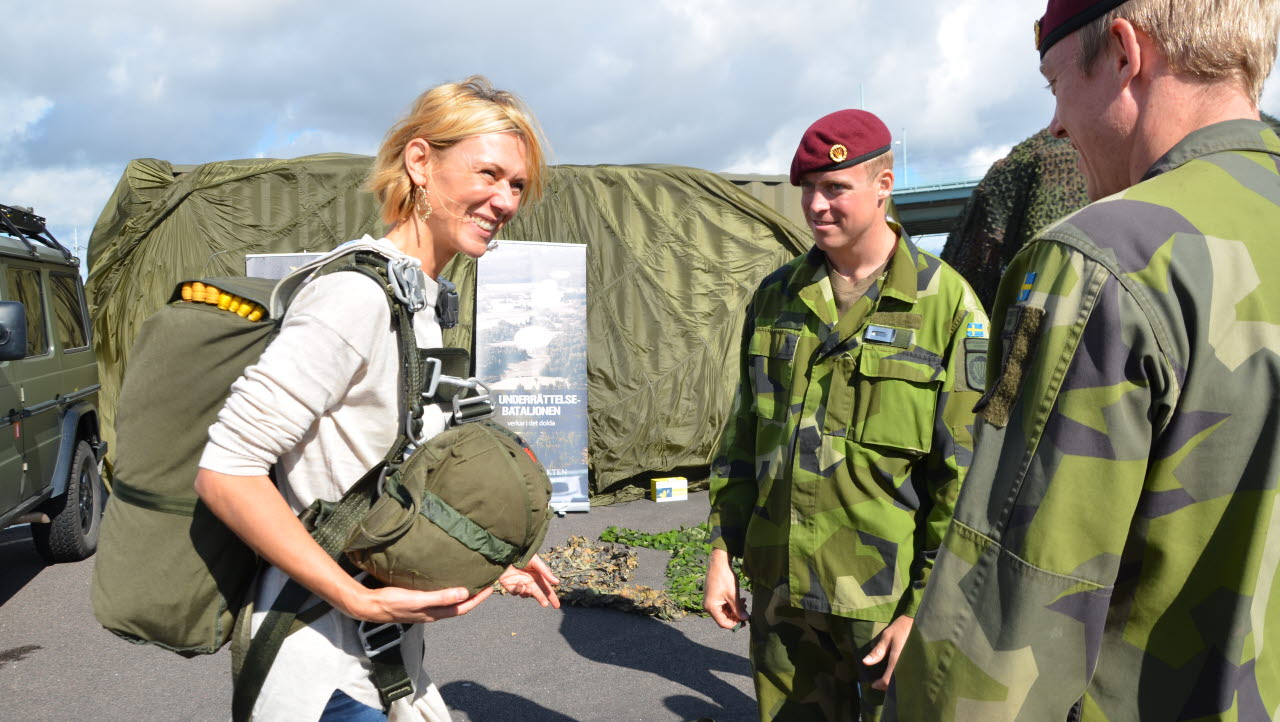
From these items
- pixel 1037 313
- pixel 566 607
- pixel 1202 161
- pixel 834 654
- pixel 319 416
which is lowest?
pixel 566 607

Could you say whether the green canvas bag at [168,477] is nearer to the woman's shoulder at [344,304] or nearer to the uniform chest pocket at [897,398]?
the woman's shoulder at [344,304]

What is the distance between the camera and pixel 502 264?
761 cm

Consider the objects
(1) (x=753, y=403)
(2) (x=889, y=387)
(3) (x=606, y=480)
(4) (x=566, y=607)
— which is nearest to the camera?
(2) (x=889, y=387)

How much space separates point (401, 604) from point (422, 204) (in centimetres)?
78

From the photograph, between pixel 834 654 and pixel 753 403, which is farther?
pixel 753 403

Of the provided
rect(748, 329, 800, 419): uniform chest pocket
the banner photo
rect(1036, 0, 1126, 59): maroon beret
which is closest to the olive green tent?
the banner photo

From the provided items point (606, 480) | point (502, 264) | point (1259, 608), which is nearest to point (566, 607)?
point (606, 480)

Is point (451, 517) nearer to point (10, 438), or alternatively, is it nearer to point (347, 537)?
point (347, 537)

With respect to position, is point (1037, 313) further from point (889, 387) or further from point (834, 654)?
point (834, 654)

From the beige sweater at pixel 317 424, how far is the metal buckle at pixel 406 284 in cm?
3

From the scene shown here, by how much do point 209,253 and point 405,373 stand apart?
7014 mm

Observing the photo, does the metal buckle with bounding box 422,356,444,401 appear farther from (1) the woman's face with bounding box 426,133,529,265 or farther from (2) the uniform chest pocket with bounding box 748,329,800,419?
(2) the uniform chest pocket with bounding box 748,329,800,419

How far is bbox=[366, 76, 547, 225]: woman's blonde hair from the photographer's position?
1.64m

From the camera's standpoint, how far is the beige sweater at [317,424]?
4.16 ft
